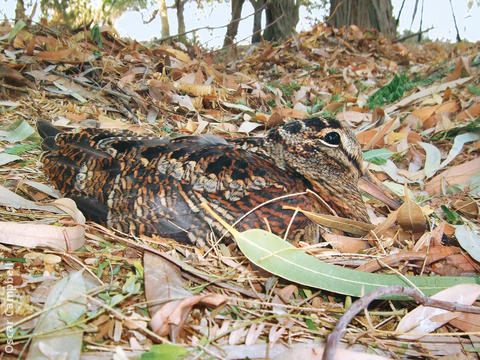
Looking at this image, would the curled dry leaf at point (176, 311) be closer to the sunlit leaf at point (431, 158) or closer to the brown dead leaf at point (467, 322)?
the brown dead leaf at point (467, 322)

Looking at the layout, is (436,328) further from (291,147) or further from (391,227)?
(291,147)

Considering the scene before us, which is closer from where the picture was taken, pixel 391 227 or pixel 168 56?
pixel 391 227

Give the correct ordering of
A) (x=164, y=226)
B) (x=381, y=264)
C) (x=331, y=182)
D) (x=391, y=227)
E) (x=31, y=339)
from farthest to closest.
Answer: (x=331, y=182), (x=391, y=227), (x=164, y=226), (x=381, y=264), (x=31, y=339)

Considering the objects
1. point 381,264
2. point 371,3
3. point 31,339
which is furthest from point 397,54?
point 31,339

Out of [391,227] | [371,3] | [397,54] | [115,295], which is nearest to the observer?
[115,295]

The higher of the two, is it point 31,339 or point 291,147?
point 291,147

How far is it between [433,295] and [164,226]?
4.45 ft

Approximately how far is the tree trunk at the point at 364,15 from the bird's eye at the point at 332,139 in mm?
6794

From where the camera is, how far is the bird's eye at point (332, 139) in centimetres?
246

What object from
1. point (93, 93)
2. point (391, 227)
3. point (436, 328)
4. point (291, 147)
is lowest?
point (436, 328)

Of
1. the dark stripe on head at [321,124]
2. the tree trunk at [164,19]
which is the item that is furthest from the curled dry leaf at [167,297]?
the tree trunk at [164,19]

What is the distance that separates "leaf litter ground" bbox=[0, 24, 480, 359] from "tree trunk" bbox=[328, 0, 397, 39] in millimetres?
2946

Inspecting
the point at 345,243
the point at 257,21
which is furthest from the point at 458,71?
the point at 257,21

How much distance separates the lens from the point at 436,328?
165cm
